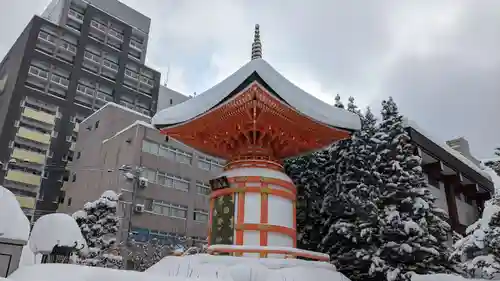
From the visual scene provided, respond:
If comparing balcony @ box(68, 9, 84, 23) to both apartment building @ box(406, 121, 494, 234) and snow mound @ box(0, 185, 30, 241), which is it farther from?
snow mound @ box(0, 185, 30, 241)

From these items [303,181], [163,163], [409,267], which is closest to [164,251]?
[163,163]

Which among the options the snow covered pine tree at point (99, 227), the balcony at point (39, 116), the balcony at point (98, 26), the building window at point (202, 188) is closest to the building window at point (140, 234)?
the building window at point (202, 188)

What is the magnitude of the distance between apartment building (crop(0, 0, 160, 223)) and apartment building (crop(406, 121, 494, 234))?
33.0 meters

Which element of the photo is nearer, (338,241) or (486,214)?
Result: (486,214)

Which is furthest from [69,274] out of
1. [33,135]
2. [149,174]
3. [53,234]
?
[33,135]

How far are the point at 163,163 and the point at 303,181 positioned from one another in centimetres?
1703

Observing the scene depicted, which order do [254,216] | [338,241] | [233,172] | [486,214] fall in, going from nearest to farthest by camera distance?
[486,214] → [254,216] → [233,172] → [338,241]

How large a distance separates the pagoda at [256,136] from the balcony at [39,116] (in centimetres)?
3417

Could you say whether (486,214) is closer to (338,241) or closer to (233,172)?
(338,241)

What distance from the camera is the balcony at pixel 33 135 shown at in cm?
3938

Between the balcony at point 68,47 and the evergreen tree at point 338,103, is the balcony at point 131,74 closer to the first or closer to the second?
the balcony at point 68,47

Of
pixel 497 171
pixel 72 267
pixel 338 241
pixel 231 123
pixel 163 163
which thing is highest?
pixel 163 163

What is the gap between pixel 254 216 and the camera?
34.9ft

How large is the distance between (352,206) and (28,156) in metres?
35.7
